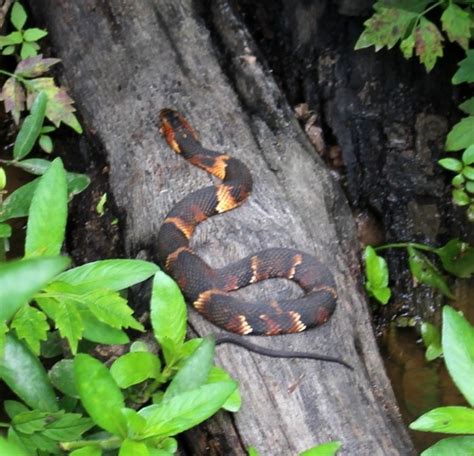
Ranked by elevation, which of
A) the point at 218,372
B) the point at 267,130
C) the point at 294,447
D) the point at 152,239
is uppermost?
the point at 267,130

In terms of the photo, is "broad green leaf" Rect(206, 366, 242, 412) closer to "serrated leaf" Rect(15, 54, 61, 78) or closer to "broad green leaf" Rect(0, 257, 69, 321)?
"broad green leaf" Rect(0, 257, 69, 321)

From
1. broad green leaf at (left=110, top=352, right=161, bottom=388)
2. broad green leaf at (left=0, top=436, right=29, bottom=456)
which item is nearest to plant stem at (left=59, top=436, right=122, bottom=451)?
broad green leaf at (left=110, top=352, right=161, bottom=388)

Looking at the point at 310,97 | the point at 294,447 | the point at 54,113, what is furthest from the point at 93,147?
the point at 294,447

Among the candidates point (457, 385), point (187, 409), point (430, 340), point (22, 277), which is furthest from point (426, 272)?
point (22, 277)

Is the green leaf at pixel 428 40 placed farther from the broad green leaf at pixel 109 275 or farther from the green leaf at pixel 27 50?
the broad green leaf at pixel 109 275

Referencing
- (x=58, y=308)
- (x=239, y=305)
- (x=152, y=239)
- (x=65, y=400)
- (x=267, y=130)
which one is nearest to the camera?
(x=58, y=308)

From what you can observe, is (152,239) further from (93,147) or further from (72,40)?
(72,40)

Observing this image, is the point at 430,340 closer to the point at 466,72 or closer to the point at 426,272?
the point at 426,272
